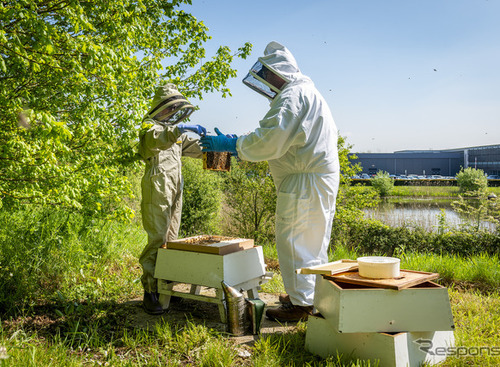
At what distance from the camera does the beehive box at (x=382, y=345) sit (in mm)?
2309

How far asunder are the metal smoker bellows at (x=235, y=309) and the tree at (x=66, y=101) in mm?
1686

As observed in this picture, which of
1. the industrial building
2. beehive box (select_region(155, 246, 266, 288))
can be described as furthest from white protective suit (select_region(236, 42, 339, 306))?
the industrial building

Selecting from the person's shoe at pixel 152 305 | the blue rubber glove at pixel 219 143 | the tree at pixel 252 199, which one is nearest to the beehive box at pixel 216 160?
the blue rubber glove at pixel 219 143

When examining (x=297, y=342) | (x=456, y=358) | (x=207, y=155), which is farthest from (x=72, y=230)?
(x=456, y=358)

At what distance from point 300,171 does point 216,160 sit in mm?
910

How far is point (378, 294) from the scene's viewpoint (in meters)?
2.40

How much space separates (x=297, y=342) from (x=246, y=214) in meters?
5.00

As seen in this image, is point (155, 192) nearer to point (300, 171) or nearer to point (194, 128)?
point (194, 128)

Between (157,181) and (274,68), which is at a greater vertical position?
(274,68)

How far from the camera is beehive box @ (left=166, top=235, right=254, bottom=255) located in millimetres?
3305

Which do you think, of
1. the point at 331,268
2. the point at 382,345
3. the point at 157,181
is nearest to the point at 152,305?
the point at 157,181

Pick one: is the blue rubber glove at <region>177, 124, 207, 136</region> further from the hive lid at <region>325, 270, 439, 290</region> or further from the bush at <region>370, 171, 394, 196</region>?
the bush at <region>370, 171, 394, 196</region>

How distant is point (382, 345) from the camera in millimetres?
2332

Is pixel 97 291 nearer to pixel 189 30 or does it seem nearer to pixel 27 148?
pixel 27 148
